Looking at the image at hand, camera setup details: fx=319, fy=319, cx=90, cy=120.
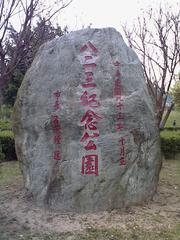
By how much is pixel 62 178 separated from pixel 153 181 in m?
1.53

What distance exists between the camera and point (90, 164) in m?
4.73

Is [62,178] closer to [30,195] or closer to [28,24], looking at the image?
[30,195]

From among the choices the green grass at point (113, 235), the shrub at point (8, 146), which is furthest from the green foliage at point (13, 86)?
the green grass at point (113, 235)

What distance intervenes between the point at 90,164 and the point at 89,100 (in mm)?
959

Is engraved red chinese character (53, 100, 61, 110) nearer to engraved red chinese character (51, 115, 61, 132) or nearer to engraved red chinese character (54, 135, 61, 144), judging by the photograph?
engraved red chinese character (51, 115, 61, 132)

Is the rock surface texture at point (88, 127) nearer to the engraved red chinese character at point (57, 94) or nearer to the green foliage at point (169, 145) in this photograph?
the engraved red chinese character at point (57, 94)

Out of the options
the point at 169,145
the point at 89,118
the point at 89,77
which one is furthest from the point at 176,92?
the point at 89,118

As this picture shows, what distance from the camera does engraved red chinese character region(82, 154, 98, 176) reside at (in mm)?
4723

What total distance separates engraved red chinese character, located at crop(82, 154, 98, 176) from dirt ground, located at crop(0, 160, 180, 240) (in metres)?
0.63

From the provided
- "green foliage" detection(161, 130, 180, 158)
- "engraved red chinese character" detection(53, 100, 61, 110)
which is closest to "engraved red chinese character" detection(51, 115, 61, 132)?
"engraved red chinese character" detection(53, 100, 61, 110)

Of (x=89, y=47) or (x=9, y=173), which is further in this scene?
(x=9, y=173)

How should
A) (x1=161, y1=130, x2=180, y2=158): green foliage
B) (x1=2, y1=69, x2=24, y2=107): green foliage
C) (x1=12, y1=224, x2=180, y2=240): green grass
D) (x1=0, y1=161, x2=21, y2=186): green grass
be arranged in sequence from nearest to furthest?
(x1=12, y1=224, x2=180, y2=240): green grass < (x1=0, y1=161, x2=21, y2=186): green grass < (x1=161, y1=130, x2=180, y2=158): green foliage < (x1=2, y1=69, x2=24, y2=107): green foliage

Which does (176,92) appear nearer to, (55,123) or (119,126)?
(119,126)

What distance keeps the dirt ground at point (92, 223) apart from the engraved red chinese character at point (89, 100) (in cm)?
162
